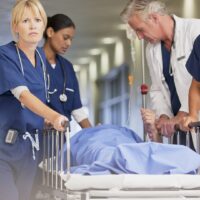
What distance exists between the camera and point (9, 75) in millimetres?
2287

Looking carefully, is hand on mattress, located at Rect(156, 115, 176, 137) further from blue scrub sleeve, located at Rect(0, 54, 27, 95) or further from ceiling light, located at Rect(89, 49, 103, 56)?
ceiling light, located at Rect(89, 49, 103, 56)

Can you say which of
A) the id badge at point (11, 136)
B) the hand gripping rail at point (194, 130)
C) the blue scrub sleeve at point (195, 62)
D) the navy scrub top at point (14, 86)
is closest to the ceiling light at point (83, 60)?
the blue scrub sleeve at point (195, 62)

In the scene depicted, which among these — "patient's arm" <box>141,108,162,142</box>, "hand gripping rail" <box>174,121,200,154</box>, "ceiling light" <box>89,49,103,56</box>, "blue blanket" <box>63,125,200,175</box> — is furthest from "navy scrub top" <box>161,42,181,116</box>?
"ceiling light" <box>89,49,103,56</box>

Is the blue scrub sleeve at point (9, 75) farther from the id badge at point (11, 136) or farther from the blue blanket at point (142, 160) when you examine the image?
the blue blanket at point (142, 160)

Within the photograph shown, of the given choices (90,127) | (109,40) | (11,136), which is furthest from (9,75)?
(109,40)

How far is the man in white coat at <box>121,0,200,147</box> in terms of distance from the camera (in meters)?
2.87

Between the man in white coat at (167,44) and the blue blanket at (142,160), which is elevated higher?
the man in white coat at (167,44)

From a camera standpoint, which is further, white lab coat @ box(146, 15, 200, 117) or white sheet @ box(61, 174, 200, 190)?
white lab coat @ box(146, 15, 200, 117)

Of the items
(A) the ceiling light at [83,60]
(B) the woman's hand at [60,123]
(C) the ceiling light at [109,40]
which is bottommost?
(A) the ceiling light at [83,60]

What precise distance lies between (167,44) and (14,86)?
3.36 ft

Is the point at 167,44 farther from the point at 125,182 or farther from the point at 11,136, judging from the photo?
the point at 125,182

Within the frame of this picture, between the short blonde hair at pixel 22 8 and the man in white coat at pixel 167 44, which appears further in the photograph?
the man in white coat at pixel 167 44

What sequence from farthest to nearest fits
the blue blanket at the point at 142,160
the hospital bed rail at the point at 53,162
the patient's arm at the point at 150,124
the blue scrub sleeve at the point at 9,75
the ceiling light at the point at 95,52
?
the ceiling light at the point at 95,52, the patient's arm at the point at 150,124, the blue scrub sleeve at the point at 9,75, the hospital bed rail at the point at 53,162, the blue blanket at the point at 142,160

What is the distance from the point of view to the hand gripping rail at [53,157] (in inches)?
82.0
